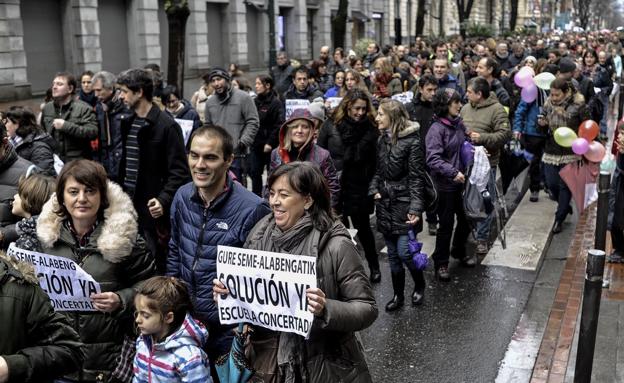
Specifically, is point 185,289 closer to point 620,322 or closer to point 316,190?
point 316,190

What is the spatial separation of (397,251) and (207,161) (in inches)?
119

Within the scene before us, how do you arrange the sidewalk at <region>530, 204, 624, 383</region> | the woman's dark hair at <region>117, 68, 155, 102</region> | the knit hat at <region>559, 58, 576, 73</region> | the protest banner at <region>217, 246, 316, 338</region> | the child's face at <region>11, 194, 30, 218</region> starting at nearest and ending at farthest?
the protest banner at <region>217, 246, 316, 338</region> → the child's face at <region>11, 194, 30, 218</region> → the sidewalk at <region>530, 204, 624, 383</region> → the woman's dark hair at <region>117, 68, 155, 102</region> → the knit hat at <region>559, 58, 576, 73</region>

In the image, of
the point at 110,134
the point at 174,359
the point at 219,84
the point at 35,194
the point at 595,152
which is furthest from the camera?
the point at 219,84

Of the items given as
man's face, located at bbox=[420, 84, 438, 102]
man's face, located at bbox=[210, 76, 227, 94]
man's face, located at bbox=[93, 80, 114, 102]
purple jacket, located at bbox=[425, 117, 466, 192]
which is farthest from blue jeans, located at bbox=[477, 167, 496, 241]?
man's face, located at bbox=[93, 80, 114, 102]

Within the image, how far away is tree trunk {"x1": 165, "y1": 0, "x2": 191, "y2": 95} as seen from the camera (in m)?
13.3

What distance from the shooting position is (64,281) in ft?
11.6

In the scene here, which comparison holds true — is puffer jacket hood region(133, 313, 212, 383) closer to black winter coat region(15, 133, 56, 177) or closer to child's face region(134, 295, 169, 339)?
child's face region(134, 295, 169, 339)

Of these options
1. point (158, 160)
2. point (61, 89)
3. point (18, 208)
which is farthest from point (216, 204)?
point (61, 89)

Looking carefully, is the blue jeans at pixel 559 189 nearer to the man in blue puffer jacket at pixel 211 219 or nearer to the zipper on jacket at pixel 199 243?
the man in blue puffer jacket at pixel 211 219

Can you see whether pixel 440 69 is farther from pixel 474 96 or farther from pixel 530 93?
pixel 474 96

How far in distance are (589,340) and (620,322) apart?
206cm

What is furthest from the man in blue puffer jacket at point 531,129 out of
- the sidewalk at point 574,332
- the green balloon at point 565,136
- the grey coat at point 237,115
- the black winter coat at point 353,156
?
the black winter coat at point 353,156

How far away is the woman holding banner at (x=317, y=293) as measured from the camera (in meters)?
3.13

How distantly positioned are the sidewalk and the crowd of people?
67cm
